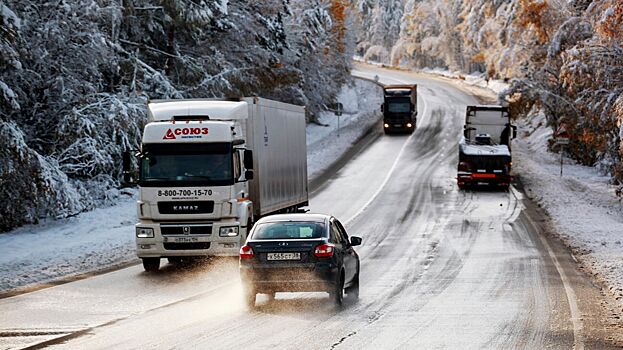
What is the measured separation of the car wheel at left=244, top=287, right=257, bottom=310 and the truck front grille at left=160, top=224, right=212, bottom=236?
17.4 ft

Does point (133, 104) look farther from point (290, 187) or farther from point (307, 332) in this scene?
point (307, 332)

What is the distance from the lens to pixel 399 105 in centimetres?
6694

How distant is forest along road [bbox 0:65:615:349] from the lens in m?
13.0

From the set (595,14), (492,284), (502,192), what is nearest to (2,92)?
(492,284)

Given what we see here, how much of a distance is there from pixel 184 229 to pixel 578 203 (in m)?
21.9

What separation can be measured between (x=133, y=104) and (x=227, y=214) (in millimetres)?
14535

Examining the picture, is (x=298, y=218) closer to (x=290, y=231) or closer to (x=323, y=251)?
(x=290, y=231)

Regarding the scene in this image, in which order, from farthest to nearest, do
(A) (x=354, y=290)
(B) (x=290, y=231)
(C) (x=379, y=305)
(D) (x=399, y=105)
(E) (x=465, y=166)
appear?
(D) (x=399, y=105) < (E) (x=465, y=166) < (A) (x=354, y=290) < (C) (x=379, y=305) < (B) (x=290, y=231)

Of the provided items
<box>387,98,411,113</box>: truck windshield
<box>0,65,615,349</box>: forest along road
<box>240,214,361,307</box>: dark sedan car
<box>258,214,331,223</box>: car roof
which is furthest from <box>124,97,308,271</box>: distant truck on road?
<box>387,98,411,113</box>: truck windshield

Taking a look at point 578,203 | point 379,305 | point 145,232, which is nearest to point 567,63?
point 578,203

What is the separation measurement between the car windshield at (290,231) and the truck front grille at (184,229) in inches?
187

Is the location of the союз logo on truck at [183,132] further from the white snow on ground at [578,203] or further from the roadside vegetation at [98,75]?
the white snow on ground at [578,203]

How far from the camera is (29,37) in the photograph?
32062mm

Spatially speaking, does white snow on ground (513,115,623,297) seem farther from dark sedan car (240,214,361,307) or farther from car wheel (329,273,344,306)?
dark sedan car (240,214,361,307)
